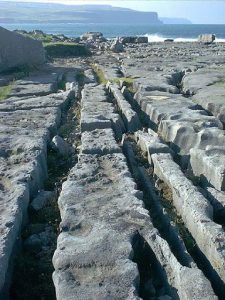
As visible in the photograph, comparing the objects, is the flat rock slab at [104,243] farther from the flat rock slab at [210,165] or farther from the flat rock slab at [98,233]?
the flat rock slab at [210,165]

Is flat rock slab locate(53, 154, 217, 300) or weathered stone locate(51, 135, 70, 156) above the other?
flat rock slab locate(53, 154, 217, 300)

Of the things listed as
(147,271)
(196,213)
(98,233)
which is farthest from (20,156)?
(147,271)

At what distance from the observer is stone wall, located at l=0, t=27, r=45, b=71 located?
21609 mm

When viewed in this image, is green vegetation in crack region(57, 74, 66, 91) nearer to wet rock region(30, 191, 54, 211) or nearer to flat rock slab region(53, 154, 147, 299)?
flat rock slab region(53, 154, 147, 299)

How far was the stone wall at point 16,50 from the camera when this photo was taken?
21.6 metres

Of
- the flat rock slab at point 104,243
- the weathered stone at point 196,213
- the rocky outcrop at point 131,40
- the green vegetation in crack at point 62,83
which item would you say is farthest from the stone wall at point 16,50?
the rocky outcrop at point 131,40

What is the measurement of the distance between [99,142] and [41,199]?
7.29 feet

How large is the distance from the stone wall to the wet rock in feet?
48.9

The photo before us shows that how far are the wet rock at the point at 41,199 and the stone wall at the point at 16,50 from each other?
14.9 metres

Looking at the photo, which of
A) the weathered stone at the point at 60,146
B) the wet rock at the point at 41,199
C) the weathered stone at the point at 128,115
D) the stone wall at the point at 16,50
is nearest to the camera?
the wet rock at the point at 41,199

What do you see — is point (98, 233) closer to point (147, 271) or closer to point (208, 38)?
point (147, 271)

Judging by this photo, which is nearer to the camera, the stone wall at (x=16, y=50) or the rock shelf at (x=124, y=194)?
the rock shelf at (x=124, y=194)

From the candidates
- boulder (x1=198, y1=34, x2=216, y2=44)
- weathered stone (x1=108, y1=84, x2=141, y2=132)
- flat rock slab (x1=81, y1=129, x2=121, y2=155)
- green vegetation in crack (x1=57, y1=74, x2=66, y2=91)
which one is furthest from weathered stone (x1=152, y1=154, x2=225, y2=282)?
boulder (x1=198, y1=34, x2=216, y2=44)

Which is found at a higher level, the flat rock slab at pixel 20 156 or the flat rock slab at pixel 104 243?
the flat rock slab at pixel 104 243
